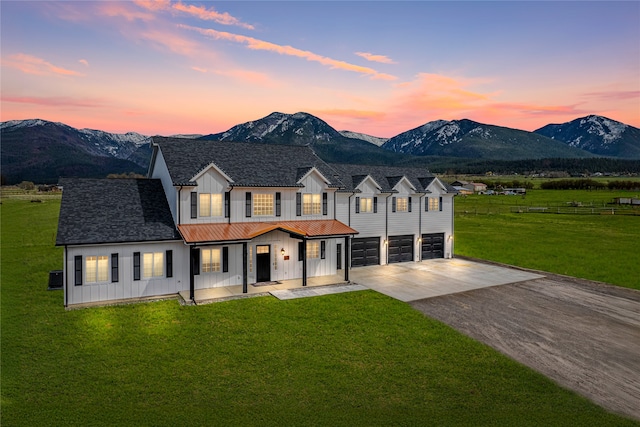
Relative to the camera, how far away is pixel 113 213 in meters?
21.0

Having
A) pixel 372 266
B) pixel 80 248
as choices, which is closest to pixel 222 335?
pixel 80 248

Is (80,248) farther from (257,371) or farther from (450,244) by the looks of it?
(450,244)

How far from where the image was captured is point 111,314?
57.0ft

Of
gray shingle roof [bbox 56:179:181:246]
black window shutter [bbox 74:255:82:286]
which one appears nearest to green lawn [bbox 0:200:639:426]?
black window shutter [bbox 74:255:82:286]

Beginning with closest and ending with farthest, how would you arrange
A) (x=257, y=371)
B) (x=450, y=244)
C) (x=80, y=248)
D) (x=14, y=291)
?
1. (x=257, y=371)
2. (x=80, y=248)
3. (x=14, y=291)
4. (x=450, y=244)

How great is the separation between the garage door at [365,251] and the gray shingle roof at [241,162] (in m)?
5.37

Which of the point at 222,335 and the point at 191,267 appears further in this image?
the point at 191,267

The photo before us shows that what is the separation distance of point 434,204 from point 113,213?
24567mm

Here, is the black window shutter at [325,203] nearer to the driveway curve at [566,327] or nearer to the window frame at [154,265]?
the driveway curve at [566,327]

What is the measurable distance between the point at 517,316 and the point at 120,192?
22.9 m

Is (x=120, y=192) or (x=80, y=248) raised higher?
(x=120, y=192)

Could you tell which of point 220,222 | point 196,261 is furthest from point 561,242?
point 196,261

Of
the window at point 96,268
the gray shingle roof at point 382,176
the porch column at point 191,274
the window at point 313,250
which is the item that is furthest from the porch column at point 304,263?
the window at point 96,268

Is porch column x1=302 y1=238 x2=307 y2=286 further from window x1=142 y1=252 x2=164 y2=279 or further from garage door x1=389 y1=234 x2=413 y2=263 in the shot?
garage door x1=389 y1=234 x2=413 y2=263
